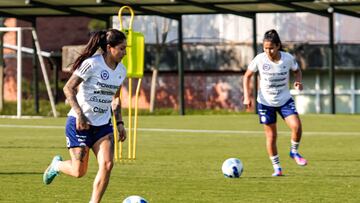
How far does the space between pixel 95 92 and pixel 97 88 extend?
0.15 feet

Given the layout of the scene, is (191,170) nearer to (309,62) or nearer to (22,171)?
(22,171)

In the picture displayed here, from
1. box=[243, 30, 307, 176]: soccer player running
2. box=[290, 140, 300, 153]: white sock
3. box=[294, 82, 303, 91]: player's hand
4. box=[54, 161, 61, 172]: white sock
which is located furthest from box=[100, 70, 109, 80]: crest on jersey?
box=[290, 140, 300, 153]: white sock

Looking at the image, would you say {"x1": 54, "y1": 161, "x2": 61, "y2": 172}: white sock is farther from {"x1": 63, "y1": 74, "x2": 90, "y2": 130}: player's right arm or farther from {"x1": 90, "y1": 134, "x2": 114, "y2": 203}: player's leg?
{"x1": 63, "y1": 74, "x2": 90, "y2": 130}: player's right arm

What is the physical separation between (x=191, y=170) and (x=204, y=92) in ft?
138

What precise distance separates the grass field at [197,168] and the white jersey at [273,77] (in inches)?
44.3

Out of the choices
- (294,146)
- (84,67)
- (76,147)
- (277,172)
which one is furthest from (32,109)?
(84,67)

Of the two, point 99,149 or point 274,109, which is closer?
point 99,149

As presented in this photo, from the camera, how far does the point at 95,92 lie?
461 inches

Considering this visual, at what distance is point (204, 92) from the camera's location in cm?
5978

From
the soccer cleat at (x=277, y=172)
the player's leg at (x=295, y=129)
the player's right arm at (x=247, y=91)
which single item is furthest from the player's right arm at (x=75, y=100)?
the player's leg at (x=295, y=129)

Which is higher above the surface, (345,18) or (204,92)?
(345,18)

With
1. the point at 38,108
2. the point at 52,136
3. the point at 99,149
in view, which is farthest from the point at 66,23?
the point at 99,149

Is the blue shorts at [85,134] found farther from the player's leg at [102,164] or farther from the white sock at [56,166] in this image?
the white sock at [56,166]

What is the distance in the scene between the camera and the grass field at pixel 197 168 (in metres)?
13.9
